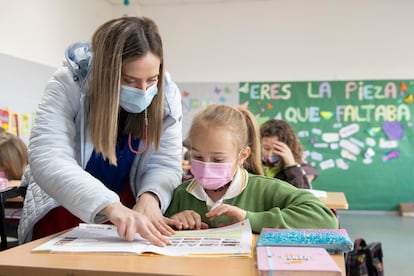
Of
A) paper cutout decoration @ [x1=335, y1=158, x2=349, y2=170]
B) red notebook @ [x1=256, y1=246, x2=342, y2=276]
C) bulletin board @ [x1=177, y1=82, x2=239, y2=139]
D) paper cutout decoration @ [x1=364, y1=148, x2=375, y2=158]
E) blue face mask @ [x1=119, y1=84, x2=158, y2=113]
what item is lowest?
paper cutout decoration @ [x1=335, y1=158, x2=349, y2=170]

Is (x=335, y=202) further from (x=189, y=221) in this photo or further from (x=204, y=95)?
(x=204, y=95)

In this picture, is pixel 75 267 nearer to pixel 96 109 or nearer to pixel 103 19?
pixel 96 109

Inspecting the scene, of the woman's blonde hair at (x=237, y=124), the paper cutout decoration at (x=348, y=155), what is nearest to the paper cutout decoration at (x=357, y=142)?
the paper cutout decoration at (x=348, y=155)

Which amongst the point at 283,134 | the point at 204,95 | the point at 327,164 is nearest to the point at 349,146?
the point at 327,164

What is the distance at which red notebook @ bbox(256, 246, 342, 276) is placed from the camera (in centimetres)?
73

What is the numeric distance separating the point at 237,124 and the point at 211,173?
8.2 inches

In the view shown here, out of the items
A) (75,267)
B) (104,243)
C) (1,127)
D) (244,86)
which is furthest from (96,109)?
(244,86)

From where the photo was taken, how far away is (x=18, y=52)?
413cm

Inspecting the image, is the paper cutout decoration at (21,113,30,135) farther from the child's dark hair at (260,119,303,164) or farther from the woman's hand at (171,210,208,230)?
the woman's hand at (171,210,208,230)

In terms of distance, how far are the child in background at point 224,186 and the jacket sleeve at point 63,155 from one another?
0.74 feet

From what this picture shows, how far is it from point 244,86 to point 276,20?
90cm

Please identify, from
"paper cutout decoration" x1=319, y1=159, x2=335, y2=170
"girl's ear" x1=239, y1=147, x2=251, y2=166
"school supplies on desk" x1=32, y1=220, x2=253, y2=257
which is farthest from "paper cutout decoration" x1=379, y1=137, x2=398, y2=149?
"school supplies on desk" x1=32, y1=220, x2=253, y2=257

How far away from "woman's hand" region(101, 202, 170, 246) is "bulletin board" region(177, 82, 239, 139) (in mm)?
4993

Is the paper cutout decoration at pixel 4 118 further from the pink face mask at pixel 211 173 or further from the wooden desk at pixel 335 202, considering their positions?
the pink face mask at pixel 211 173
